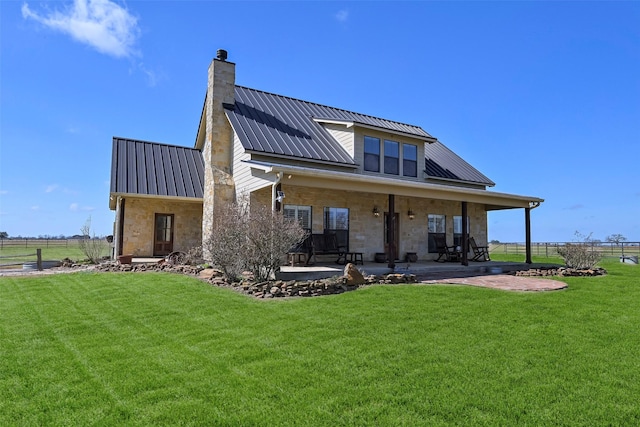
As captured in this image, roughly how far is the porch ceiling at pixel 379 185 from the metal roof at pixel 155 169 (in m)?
6.10

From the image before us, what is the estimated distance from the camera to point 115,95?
39.2 feet

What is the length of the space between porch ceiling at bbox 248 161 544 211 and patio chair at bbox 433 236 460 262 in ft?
7.57

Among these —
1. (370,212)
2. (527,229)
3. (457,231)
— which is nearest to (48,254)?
(370,212)

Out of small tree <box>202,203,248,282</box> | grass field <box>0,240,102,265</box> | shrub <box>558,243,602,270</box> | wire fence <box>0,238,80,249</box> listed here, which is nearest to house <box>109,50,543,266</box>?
shrub <box>558,243,602,270</box>

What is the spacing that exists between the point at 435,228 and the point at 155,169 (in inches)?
479

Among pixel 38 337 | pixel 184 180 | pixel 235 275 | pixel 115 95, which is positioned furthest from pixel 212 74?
pixel 38 337

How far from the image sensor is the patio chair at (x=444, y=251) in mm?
14805

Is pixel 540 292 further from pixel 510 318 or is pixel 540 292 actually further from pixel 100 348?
pixel 100 348

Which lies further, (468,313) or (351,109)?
(351,109)

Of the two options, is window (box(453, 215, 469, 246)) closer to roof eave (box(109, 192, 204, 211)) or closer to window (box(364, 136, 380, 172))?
window (box(364, 136, 380, 172))

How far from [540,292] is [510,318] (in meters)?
2.84

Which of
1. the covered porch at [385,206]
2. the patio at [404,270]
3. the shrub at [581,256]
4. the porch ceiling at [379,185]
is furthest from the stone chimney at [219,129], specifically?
the shrub at [581,256]

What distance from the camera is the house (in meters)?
12.7

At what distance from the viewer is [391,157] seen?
15164 millimetres
